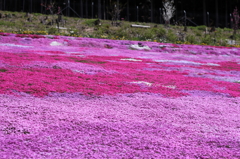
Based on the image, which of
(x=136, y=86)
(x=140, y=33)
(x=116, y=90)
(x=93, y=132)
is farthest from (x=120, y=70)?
(x=140, y=33)

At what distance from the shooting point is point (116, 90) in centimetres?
Answer: 791

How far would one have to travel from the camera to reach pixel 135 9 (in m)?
46.1

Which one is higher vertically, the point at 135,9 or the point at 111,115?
the point at 135,9

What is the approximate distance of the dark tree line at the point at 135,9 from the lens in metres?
42.8

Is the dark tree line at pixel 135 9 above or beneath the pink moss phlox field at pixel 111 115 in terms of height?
above

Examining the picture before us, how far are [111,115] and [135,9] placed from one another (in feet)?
139

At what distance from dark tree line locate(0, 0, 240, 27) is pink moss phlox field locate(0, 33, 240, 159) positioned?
2892 cm

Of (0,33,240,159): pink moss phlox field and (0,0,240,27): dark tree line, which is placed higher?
(0,0,240,27): dark tree line

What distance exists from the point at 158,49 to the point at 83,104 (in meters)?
16.6

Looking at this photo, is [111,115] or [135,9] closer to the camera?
[111,115]

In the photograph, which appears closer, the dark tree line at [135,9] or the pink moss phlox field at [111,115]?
the pink moss phlox field at [111,115]

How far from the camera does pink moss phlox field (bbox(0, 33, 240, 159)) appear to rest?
400 centimetres

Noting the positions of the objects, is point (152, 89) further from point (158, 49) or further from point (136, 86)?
point (158, 49)

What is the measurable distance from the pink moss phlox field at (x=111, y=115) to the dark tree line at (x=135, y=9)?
28.9 meters
